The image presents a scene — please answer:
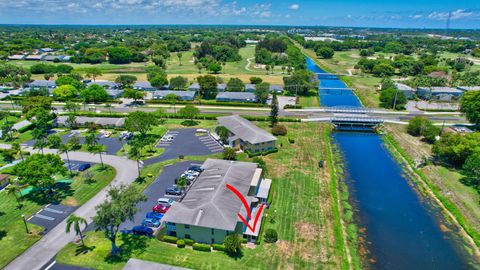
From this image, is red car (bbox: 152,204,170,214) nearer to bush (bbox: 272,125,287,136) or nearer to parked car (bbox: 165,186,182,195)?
parked car (bbox: 165,186,182,195)

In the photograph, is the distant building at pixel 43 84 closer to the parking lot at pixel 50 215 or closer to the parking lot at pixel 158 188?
the parking lot at pixel 158 188

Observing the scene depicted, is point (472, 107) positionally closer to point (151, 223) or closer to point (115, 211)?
point (151, 223)

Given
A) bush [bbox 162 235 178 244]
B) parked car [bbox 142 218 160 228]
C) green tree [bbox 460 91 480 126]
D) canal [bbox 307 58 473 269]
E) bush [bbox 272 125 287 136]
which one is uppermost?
green tree [bbox 460 91 480 126]

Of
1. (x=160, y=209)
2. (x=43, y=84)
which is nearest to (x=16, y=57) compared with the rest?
(x=43, y=84)

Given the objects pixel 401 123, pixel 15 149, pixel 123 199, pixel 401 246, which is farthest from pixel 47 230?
pixel 401 123

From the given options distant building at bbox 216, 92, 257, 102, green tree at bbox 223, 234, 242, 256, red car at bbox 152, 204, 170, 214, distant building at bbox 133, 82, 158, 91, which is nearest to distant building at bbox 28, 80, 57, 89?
distant building at bbox 133, 82, 158, 91

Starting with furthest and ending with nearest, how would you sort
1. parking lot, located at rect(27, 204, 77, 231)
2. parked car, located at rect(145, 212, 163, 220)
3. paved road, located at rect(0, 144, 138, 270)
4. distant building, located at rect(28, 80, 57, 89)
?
1. distant building, located at rect(28, 80, 57, 89)
2. parked car, located at rect(145, 212, 163, 220)
3. parking lot, located at rect(27, 204, 77, 231)
4. paved road, located at rect(0, 144, 138, 270)
